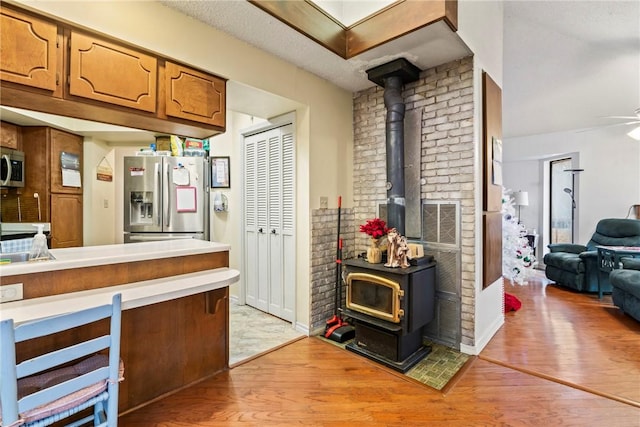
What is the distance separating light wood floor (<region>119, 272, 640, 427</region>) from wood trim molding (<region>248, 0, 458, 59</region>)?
2.65 m

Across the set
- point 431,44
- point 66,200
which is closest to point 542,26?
point 431,44

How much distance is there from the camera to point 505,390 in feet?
7.42

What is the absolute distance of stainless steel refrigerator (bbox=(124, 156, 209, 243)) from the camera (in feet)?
12.1

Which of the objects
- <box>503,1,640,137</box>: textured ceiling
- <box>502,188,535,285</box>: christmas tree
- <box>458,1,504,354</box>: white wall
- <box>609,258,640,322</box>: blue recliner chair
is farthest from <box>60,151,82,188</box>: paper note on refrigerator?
<box>609,258,640,322</box>: blue recliner chair

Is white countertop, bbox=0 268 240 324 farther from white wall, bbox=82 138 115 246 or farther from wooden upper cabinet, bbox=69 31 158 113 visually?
white wall, bbox=82 138 115 246

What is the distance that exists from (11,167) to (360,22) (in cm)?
390

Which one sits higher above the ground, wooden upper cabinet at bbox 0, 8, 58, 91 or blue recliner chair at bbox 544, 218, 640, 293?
wooden upper cabinet at bbox 0, 8, 58, 91

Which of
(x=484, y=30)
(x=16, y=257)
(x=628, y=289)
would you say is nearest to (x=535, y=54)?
(x=484, y=30)

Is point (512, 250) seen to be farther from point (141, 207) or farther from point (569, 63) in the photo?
point (141, 207)

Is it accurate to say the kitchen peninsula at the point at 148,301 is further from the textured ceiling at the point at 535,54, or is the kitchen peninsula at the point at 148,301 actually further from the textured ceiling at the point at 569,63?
the textured ceiling at the point at 569,63

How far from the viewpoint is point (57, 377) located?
151 cm

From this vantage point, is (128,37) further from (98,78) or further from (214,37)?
(214,37)

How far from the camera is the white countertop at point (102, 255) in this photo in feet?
5.34

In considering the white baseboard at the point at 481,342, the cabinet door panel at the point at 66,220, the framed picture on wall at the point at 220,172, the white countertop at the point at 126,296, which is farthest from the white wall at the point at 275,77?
the cabinet door panel at the point at 66,220
